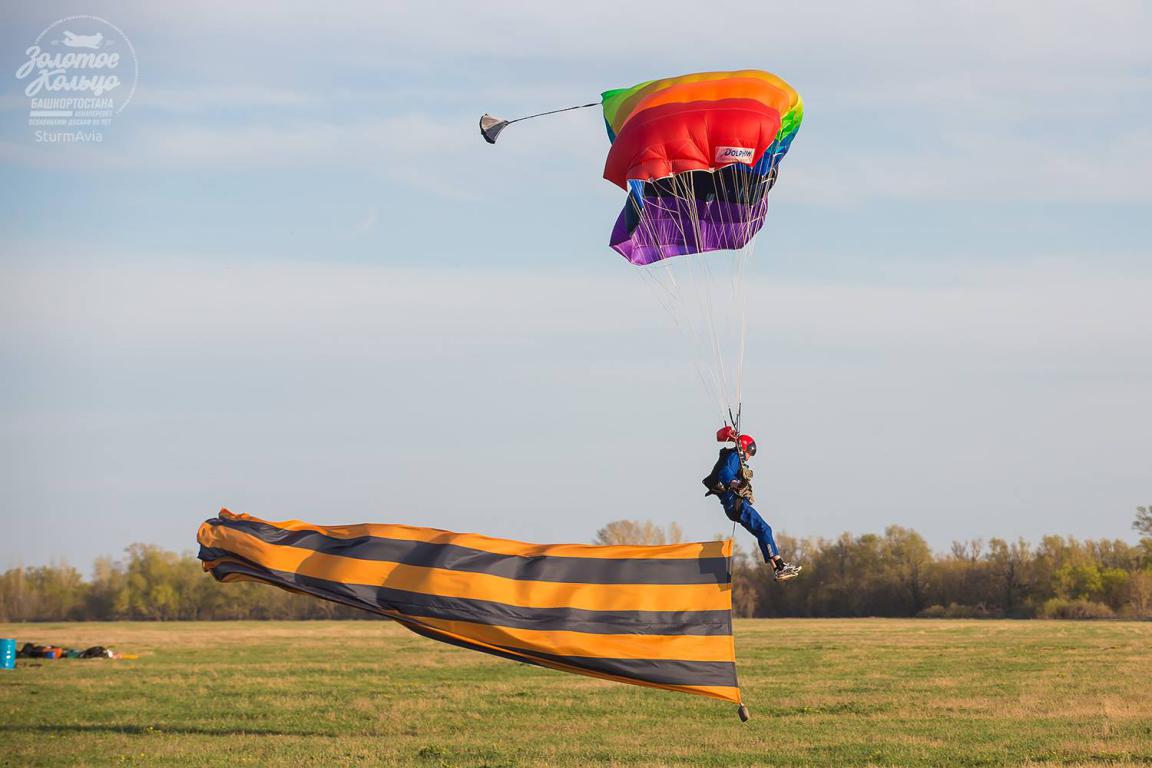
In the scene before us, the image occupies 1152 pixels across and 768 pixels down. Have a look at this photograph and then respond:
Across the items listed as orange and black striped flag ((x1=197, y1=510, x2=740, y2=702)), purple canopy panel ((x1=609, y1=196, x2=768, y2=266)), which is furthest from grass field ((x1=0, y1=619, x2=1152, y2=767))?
purple canopy panel ((x1=609, y1=196, x2=768, y2=266))

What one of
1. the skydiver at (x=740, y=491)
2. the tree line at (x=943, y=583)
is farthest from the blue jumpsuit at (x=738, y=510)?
the tree line at (x=943, y=583)

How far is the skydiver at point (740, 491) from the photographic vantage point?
1311 cm

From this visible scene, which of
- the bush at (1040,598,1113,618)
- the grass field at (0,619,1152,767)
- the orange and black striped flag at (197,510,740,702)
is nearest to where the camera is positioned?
the orange and black striped flag at (197,510,740,702)

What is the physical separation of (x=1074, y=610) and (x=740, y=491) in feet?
210

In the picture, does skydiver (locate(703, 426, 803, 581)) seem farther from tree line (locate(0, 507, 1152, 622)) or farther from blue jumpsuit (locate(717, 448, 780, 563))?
tree line (locate(0, 507, 1152, 622))

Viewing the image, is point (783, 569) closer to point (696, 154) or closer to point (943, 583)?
point (696, 154)

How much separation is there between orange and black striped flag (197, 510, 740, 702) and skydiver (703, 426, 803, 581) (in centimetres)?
39

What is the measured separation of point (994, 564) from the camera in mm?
81938

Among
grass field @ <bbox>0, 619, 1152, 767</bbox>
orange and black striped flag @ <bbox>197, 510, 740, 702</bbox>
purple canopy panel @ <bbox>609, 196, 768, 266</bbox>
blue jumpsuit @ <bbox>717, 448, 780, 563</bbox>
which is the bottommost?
grass field @ <bbox>0, 619, 1152, 767</bbox>

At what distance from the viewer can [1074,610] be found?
7050 centimetres

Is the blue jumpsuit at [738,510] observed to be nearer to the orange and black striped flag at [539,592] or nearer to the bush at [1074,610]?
the orange and black striped flag at [539,592]

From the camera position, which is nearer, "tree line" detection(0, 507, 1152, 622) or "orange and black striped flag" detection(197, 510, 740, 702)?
"orange and black striped flag" detection(197, 510, 740, 702)

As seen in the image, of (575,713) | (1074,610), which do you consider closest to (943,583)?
(1074,610)

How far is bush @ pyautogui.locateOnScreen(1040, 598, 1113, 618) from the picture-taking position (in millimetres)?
69625
